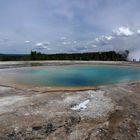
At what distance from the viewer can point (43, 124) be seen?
5719 mm

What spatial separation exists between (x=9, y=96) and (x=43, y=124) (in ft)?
11.8

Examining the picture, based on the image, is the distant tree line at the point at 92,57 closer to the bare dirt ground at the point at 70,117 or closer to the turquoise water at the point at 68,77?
the turquoise water at the point at 68,77

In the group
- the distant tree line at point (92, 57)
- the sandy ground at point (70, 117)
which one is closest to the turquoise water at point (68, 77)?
the sandy ground at point (70, 117)

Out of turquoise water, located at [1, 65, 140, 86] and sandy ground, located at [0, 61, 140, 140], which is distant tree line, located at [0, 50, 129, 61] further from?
sandy ground, located at [0, 61, 140, 140]

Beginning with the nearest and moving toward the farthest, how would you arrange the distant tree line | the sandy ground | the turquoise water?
the sandy ground
the turquoise water
the distant tree line

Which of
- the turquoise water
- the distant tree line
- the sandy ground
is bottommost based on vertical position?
the sandy ground

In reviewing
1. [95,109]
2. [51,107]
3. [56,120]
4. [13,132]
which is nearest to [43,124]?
[56,120]

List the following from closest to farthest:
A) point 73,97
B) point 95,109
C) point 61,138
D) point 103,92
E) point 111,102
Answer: point 61,138 → point 95,109 → point 111,102 → point 73,97 → point 103,92

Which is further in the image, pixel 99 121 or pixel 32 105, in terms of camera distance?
pixel 32 105

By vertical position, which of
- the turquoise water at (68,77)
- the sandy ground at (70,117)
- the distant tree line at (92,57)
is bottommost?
the sandy ground at (70,117)

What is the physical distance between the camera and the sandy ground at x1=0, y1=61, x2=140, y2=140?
5202 mm

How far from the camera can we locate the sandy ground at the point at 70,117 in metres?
5.20

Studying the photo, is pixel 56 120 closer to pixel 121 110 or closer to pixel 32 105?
pixel 32 105

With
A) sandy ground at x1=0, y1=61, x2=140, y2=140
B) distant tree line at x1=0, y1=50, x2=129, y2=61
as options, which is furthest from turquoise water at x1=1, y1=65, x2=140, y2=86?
distant tree line at x1=0, y1=50, x2=129, y2=61
